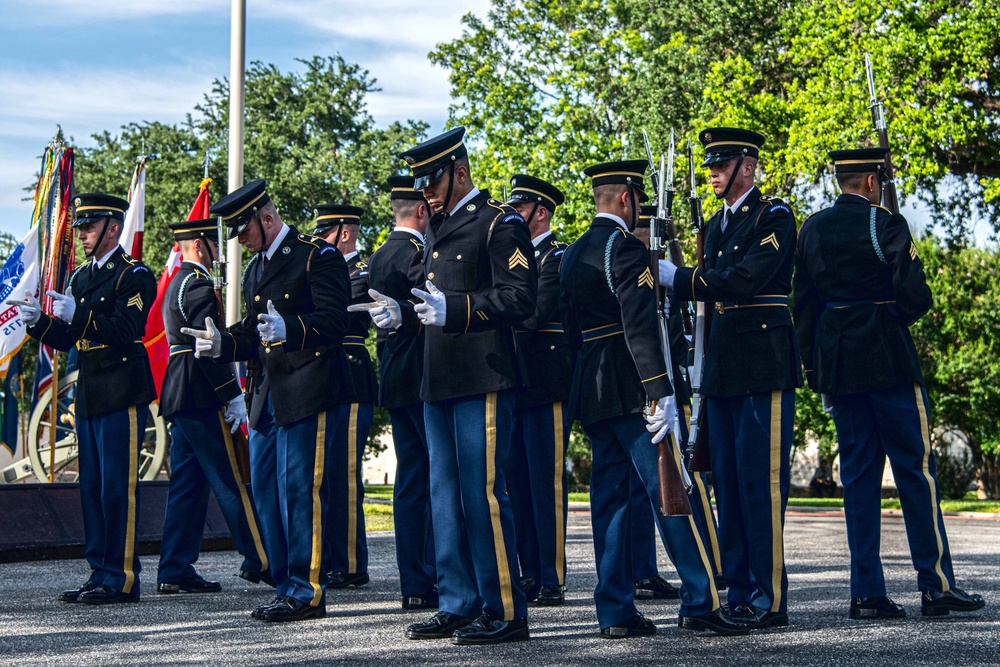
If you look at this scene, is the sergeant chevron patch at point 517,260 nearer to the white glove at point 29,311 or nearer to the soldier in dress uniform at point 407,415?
the soldier in dress uniform at point 407,415

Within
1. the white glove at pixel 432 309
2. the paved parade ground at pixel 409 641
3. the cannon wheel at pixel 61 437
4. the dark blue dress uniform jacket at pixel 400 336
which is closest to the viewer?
the paved parade ground at pixel 409 641

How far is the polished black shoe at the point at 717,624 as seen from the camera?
595 centimetres

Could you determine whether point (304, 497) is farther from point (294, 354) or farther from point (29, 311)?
point (29, 311)

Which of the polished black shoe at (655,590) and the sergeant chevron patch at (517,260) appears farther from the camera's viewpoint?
the polished black shoe at (655,590)

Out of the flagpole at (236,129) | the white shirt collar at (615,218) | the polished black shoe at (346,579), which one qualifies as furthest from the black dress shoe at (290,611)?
the flagpole at (236,129)

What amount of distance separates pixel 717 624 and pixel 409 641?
134cm

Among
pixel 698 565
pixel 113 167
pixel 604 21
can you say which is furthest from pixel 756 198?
pixel 113 167

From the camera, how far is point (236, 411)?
8312 mm

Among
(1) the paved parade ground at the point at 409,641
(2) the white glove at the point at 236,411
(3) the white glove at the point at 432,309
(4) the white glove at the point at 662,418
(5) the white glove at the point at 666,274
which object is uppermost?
(5) the white glove at the point at 666,274

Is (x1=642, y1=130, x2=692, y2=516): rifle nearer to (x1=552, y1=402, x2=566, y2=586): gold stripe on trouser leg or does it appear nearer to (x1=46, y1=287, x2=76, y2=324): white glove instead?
(x1=552, y1=402, x2=566, y2=586): gold stripe on trouser leg

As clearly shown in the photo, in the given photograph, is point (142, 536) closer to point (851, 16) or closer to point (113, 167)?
point (851, 16)

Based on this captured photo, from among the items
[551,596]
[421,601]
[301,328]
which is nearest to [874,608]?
[551,596]

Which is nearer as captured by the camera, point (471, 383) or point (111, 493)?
point (471, 383)

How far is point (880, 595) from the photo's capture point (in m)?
6.50
